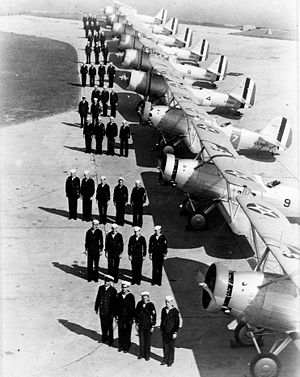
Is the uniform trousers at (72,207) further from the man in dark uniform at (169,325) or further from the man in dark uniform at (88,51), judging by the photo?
the man in dark uniform at (88,51)

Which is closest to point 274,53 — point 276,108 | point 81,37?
point 81,37

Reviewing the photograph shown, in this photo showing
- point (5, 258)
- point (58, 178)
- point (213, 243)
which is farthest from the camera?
point (58, 178)

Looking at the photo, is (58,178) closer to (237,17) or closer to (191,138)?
(191,138)

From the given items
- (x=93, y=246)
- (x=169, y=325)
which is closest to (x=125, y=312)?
(x=169, y=325)

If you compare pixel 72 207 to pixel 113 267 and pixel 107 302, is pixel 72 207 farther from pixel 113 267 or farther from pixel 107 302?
pixel 107 302

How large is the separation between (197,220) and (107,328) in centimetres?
495

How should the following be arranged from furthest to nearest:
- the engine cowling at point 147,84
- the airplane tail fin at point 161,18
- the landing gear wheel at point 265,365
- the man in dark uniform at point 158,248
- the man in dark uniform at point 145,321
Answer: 1. the airplane tail fin at point 161,18
2. the engine cowling at point 147,84
3. the man in dark uniform at point 158,248
4. the man in dark uniform at point 145,321
5. the landing gear wheel at point 265,365

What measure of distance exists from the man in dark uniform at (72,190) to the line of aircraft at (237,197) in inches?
86.5

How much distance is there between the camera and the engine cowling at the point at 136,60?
84.1 ft

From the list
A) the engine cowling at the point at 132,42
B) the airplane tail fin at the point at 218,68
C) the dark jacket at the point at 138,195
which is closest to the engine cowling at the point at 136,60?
the airplane tail fin at the point at 218,68

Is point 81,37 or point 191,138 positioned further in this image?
point 81,37

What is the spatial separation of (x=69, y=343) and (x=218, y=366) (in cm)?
253

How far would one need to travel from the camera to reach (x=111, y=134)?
17.8 metres

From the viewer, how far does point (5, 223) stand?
44.3 ft
